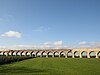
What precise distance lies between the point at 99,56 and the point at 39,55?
28287mm

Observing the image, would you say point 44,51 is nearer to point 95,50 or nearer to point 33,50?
point 33,50

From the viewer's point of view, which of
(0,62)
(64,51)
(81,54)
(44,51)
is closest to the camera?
(0,62)

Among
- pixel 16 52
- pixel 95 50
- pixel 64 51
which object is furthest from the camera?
pixel 16 52

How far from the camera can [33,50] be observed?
79438 millimetres

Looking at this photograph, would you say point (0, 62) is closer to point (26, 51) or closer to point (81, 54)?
point (81, 54)

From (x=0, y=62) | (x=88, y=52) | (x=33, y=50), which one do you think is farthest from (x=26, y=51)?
(x=0, y=62)

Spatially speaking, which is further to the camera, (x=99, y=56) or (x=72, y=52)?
(x=72, y=52)

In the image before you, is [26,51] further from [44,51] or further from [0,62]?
[0,62]

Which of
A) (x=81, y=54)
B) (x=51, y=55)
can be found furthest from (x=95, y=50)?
(x=51, y=55)

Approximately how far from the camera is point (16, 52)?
269ft

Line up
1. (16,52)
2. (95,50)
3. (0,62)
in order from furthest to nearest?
(16,52) → (95,50) → (0,62)

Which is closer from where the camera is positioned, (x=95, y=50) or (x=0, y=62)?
(x=0, y=62)

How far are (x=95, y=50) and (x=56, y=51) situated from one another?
18146 millimetres

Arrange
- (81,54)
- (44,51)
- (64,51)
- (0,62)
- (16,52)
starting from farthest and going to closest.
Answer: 1. (16,52)
2. (44,51)
3. (64,51)
4. (81,54)
5. (0,62)
